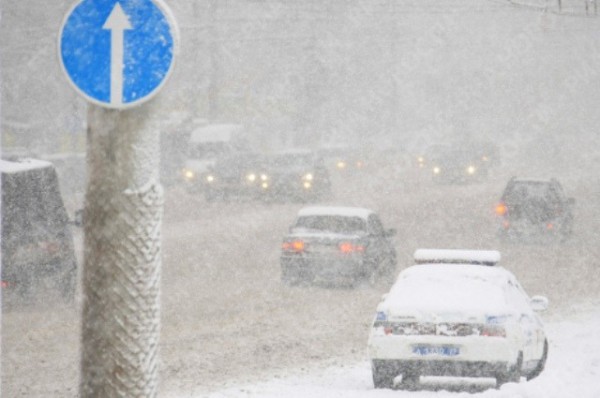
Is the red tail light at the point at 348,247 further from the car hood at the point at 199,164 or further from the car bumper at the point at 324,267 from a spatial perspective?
the car hood at the point at 199,164

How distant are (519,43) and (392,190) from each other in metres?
46.6

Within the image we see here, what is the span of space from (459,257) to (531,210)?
15365mm

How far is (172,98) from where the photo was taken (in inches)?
2448

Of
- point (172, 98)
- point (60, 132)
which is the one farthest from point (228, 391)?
point (172, 98)

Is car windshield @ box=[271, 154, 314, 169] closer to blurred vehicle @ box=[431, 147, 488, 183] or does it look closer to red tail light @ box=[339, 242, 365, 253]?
blurred vehicle @ box=[431, 147, 488, 183]

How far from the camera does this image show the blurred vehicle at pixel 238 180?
39.4 meters

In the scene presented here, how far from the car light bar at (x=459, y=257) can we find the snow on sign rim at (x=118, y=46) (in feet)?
37.3

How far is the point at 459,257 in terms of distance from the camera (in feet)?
49.2

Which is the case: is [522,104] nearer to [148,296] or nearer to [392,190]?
[392,190]

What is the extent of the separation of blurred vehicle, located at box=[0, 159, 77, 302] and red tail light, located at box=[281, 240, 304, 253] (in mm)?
4912

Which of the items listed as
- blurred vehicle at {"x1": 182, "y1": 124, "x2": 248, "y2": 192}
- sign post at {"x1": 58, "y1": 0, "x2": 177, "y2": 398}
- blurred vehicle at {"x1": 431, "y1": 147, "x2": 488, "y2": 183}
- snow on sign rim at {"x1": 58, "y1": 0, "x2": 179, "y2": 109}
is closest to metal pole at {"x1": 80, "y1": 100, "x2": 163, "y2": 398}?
sign post at {"x1": 58, "y1": 0, "x2": 177, "y2": 398}

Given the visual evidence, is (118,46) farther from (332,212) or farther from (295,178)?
(295,178)

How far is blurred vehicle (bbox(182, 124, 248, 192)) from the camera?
4203 cm

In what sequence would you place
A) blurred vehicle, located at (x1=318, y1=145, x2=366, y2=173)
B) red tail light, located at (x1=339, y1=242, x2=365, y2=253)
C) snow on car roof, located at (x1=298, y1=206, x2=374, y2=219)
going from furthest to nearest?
1. blurred vehicle, located at (x1=318, y1=145, x2=366, y2=173)
2. snow on car roof, located at (x1=298, y1=206, x2=374, y2=219)
3. red tail light, located at (x1=339, y1=242, x2=365, y2=253)
